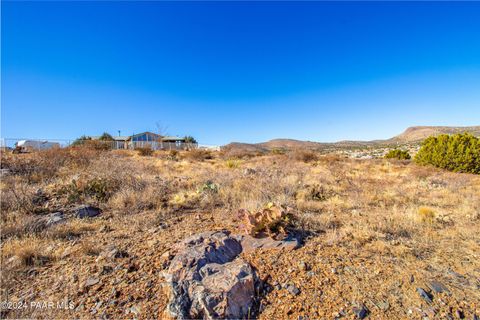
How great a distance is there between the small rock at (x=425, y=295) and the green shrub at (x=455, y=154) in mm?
13127

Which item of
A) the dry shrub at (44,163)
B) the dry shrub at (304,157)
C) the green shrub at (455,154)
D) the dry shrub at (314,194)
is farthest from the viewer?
the dry shrub at (304,157)

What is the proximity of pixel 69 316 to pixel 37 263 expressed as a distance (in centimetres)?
119

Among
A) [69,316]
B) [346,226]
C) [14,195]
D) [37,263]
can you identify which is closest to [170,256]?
[69,316]

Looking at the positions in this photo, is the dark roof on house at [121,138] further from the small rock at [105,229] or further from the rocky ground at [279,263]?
the small rock at [105,229]

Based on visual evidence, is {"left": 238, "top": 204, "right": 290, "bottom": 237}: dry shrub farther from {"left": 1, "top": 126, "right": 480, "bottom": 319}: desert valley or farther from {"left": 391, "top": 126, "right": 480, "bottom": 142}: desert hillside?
{"left": 391, "top": 126, "right": 480, "bottom": 142}: desert hillside

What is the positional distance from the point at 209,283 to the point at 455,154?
15014 mm

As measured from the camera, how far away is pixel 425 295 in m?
2.11

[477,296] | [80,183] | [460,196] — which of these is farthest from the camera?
[460,196]

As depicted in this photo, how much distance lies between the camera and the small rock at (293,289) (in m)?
2.14

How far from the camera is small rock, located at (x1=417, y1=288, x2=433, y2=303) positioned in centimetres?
207

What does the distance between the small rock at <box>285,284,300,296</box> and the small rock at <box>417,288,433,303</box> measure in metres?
1.20

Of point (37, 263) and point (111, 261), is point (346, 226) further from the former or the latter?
point (37, 263)

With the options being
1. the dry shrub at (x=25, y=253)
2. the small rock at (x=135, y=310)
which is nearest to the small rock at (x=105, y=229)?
the dry shrub at (x=25, y=253)

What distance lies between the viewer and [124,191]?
16.3 ft
